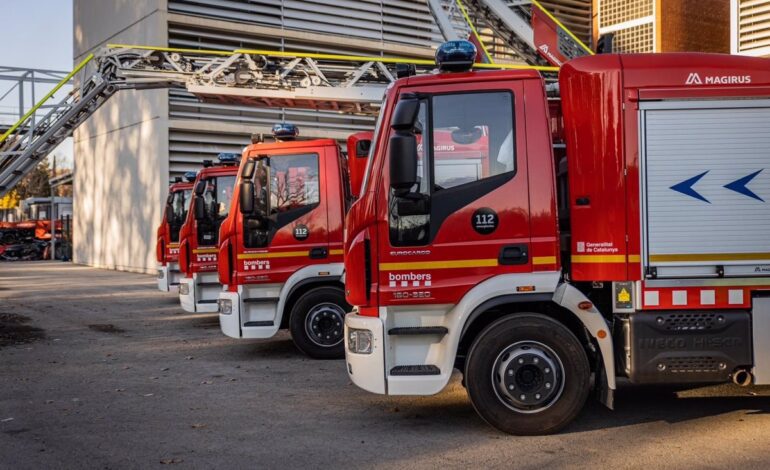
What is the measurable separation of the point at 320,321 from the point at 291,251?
0.94 metres

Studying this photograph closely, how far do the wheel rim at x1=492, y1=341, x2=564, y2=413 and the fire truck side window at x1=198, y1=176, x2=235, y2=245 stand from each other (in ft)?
29.4

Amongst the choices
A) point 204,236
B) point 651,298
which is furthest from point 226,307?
point 651,298

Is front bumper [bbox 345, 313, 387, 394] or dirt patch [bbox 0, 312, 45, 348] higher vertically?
front bumper [bbox 345, 313, 387, 394]

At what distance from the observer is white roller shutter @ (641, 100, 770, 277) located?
655 centimetres

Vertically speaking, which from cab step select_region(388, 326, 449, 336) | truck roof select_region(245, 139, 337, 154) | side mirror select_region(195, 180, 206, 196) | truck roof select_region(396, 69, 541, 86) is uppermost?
truck roof select_region(396, 69, 541, 86)

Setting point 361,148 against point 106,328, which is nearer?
point 361,148

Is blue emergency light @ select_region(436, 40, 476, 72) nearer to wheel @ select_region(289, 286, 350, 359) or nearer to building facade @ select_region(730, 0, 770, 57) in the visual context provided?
wheel @ select_region(289, 286, 350, 359)

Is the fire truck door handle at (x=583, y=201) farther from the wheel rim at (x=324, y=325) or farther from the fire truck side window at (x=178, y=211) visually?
the fire truck side window at (x=178, y=211)

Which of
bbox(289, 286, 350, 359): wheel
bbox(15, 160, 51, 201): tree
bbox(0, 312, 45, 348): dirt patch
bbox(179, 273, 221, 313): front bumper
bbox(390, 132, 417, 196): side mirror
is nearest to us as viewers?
bbox(390, 132, 417, 196): side mirror

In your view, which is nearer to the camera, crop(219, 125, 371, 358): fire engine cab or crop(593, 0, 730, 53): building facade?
crop(219, 125, 371, 358): fire engine cab

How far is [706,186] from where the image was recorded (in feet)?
21.5

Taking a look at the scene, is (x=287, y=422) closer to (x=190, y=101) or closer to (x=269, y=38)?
(x=190, y=101)

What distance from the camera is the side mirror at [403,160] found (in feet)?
20.3

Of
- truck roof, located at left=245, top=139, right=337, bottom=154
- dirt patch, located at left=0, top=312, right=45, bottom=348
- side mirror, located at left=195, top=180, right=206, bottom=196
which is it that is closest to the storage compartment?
truck roof, located at left=245, top=139, right=337, bottom=154
